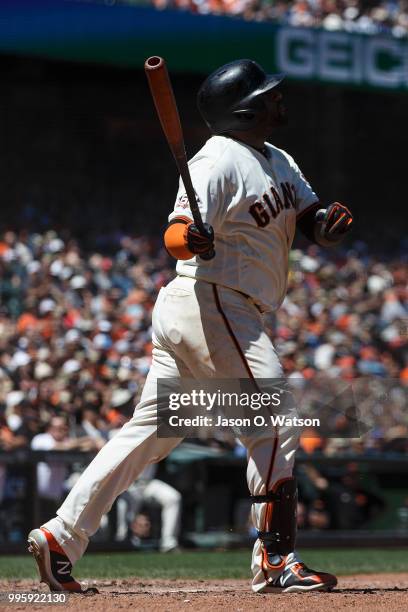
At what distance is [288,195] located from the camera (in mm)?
4273

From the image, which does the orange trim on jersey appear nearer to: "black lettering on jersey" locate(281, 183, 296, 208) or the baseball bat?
the baseball bat

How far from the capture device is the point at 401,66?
55.2 ft

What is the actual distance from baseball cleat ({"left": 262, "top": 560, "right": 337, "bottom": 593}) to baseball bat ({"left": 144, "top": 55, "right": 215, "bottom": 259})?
115 centimetres

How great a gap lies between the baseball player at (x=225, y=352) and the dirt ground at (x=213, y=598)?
151mm

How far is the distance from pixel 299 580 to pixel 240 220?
1.30 metres

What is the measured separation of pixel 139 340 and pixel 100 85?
763 cm

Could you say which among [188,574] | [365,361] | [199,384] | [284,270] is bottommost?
[365,361]

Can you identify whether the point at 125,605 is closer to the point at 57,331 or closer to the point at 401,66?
the point at 57,331

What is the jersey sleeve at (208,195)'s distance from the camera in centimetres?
391

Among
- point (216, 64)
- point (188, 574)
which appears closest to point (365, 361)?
point (216, 64)

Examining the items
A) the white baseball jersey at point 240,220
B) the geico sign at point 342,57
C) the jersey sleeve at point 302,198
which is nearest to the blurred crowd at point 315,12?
the geico sign at point 342,57

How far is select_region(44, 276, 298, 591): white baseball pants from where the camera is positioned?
3.99 m

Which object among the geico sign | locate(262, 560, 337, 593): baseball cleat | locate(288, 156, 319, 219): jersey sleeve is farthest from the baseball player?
the geico sign

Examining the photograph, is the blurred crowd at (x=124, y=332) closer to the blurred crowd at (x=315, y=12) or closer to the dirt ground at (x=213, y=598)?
the blurred crowd at (x=315, y=12)
